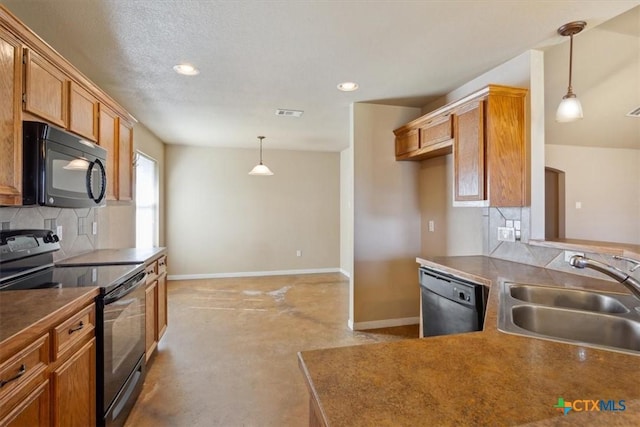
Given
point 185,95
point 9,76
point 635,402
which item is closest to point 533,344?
point 635,402

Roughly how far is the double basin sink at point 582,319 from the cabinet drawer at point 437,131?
1.48m

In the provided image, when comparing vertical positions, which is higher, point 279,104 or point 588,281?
point 279,104

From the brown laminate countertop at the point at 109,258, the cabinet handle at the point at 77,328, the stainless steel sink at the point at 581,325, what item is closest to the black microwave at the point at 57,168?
the brown laminate countertop at the point at 109,258

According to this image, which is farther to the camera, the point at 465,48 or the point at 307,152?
the point at 307,152

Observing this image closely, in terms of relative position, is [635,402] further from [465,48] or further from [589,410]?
[465,48]

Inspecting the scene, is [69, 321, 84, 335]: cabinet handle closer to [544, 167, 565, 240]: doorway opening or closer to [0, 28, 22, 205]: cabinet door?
[0, 28, 22, 205]: cabinet door

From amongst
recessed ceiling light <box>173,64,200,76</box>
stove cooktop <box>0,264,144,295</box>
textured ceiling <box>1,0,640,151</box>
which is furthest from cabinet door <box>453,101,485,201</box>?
stove cooktop <box>0,264,144,295</box>

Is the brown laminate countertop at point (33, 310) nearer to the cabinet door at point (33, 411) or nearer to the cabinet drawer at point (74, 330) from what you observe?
the cabinet drawer at point (74, 330)

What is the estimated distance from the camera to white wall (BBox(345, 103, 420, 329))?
3.38m

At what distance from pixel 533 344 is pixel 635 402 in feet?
1.00

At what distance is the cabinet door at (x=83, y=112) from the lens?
79.4 inches

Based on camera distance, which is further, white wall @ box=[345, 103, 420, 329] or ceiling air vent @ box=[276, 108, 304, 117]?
ceiling air vent @ box=[276, 108, 304, 117]

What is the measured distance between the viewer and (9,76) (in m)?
1.47

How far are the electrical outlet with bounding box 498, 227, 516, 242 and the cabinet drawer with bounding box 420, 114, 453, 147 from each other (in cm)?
85
